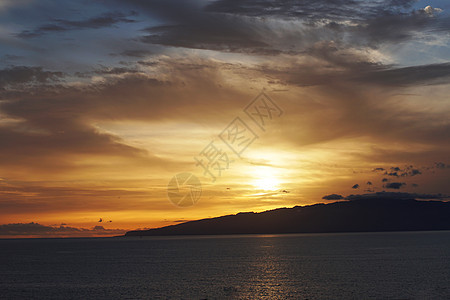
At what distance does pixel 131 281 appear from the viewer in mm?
124750

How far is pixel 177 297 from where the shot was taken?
94812 mm

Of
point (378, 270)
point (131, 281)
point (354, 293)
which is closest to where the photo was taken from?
point (354, 293)

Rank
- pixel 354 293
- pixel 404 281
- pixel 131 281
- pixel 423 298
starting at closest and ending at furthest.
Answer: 1. pixel 423 298
2. pixel 354 293
3. pixel 404 281
4. pixel 131 281

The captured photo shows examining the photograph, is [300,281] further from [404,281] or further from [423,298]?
[423,298]

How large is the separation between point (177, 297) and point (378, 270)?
7222 centimetres

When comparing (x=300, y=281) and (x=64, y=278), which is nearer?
(x=300, y=281)

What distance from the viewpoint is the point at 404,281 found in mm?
115688

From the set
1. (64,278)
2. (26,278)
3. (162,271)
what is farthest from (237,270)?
(26,278)

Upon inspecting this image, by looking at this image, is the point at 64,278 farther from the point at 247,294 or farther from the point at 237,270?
the point at 247,294

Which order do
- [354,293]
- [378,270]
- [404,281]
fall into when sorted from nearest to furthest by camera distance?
[354,293] < [404,281] < [378,270]

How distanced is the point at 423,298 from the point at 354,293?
1293 centimetres

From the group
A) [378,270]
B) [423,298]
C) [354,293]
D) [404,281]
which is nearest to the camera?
[423,298]

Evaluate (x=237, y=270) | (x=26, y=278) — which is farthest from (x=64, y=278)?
(x=237, y=270)

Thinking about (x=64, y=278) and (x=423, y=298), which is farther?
(x=64, y=278)
